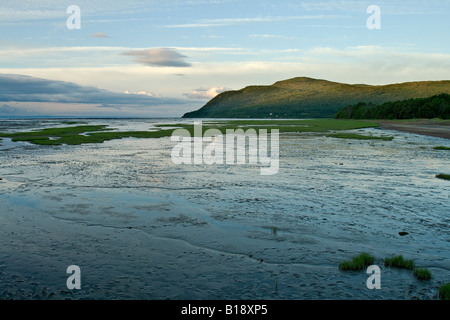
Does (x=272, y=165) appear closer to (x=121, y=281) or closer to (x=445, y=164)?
(x=445, y=164)

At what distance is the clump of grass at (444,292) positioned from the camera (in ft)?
24.9

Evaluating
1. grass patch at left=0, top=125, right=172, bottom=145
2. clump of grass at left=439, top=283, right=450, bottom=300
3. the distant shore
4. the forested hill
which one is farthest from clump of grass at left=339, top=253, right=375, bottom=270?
the forested hill

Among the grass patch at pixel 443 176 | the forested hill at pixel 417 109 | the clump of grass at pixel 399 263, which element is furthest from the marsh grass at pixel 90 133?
the forested hill at pixel 417 109

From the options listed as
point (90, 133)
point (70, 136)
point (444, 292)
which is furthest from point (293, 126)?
point (444, 292)

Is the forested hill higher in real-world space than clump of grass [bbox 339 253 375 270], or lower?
higher

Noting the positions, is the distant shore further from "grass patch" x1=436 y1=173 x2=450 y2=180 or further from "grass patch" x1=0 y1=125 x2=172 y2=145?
"grass patch" x1=0 y1=125 x2=172 y2=145

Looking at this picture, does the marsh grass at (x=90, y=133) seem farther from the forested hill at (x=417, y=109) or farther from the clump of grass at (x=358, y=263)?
the forested hill at (x=417, y=109)

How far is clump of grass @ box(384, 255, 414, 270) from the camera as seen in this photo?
927 centimetres

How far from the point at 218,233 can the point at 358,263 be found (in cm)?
471

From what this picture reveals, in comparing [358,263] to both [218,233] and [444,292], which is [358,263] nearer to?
[444,292]

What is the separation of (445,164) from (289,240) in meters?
22.6

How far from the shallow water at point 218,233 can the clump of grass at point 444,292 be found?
13.6 inches

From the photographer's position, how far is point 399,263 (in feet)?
30.7

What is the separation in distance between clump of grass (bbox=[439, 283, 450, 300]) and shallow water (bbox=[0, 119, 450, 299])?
1.13 feet
